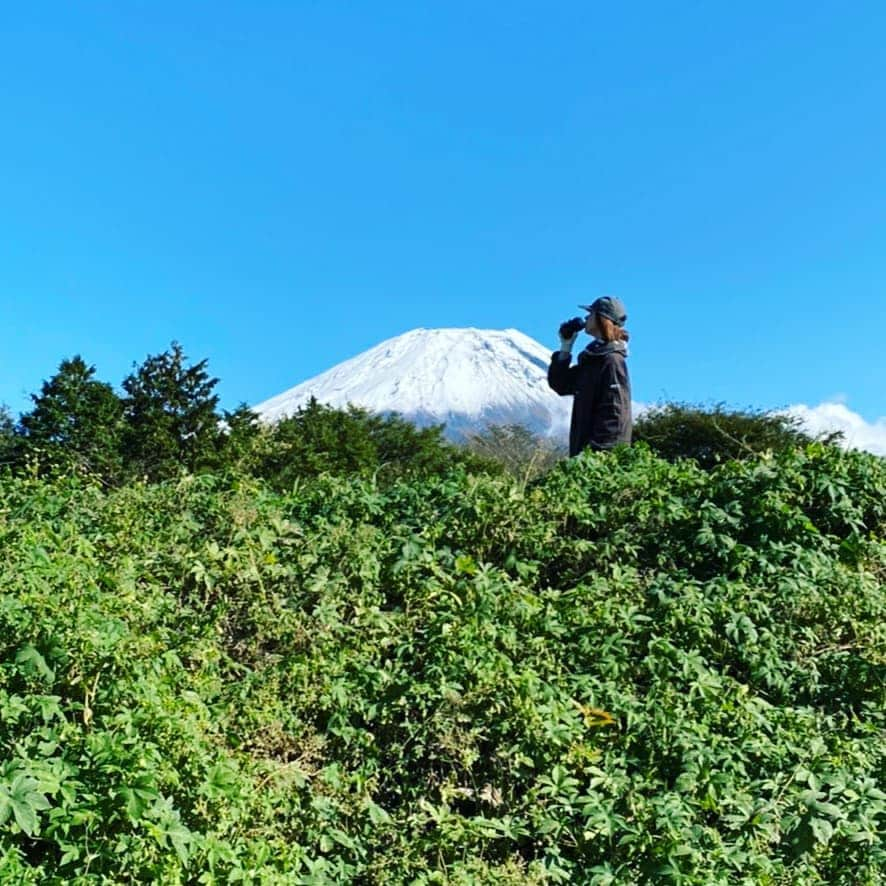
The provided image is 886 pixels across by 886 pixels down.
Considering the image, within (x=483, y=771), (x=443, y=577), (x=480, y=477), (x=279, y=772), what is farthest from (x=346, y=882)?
(x=480, y=477)

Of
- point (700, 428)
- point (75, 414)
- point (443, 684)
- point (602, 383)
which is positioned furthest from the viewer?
point (700, 428)

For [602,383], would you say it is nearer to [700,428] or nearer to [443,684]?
[443,684]

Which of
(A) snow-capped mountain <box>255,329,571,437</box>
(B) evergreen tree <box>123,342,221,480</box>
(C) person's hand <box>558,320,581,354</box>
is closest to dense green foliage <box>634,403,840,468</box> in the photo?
(B) evergreen tree <box>123,342,221,480</box>

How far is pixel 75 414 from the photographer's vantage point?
57.3 feet

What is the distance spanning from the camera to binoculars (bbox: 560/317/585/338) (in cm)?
652

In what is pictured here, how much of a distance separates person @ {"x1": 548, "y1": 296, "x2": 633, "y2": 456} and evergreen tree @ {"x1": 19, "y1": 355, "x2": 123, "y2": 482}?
11.8 m

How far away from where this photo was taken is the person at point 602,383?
6207 millimetres

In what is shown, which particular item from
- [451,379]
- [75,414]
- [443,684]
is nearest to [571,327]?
[443,684]

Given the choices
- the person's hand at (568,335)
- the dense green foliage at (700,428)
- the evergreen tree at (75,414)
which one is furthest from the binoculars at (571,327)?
the dense green foliage at (700,428)

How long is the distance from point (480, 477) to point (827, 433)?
9.03ft

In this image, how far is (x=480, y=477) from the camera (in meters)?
4.96

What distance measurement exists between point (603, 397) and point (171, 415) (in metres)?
15.1

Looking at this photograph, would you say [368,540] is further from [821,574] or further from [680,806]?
[821,574]

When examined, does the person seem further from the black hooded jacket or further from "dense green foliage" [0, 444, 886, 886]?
"dense green foliage" [0, 444, 886, 886]
